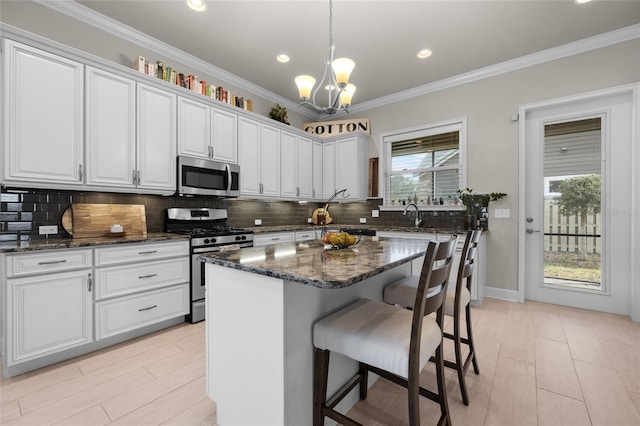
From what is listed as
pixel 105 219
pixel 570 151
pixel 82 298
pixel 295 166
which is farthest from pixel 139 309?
pixel 570 151

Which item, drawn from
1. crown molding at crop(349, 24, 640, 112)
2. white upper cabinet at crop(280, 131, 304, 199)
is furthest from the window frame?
white upper cabinet at crop(280, 131, 304, 199)

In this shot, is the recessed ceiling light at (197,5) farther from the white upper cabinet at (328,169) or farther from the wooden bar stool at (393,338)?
the wooden bar stool at (393,338)

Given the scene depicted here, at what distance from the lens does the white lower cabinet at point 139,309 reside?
2295mm

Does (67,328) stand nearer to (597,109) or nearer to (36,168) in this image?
(36,168)

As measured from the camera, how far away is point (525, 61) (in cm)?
345

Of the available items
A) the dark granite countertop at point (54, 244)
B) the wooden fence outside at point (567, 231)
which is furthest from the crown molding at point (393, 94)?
the dark granite countertop at point (54, 244)

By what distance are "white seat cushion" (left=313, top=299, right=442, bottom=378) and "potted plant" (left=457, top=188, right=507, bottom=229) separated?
265 cm

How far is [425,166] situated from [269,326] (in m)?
3.86

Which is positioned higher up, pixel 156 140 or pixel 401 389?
pixel 156 140

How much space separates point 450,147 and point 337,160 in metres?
1.77

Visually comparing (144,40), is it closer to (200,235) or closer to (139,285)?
(200,235)

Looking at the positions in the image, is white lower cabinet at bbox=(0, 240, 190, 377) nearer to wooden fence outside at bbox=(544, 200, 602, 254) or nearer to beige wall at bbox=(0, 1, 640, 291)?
beige wall at bbox=(0, 1, 640, 291)

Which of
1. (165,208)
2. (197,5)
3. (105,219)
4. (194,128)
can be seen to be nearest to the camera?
(197,5)

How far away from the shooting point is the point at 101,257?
228 centimetres
